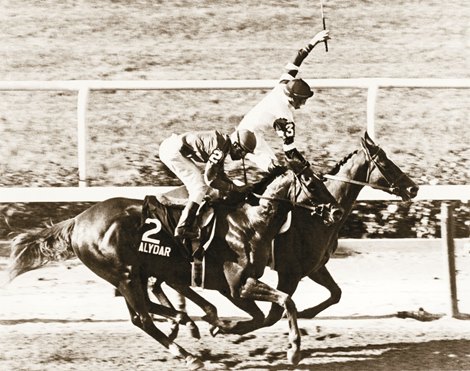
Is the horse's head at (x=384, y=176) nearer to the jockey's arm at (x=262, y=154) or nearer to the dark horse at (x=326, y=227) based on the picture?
the dark horse at (x=326, y=227)

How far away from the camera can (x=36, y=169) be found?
11852 mm

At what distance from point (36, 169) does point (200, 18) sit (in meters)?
4.73

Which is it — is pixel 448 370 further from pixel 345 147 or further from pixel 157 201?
pixel 345 147

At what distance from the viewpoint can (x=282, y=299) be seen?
293 inches

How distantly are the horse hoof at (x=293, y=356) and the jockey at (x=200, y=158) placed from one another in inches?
41.9

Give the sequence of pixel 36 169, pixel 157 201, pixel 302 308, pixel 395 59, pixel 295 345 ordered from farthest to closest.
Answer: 1. pixel 395 59
2. pixel 36 169
3. pixel 302 308
4. pixel 157 201
5. pixel 295 345

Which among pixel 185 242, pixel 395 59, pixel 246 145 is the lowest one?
pixel 185 242

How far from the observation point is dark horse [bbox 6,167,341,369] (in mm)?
7680

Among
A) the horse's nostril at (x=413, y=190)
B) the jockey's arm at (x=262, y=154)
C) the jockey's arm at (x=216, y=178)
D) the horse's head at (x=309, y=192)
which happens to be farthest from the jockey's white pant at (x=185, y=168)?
the horse's nostril at (x=413, y=190)

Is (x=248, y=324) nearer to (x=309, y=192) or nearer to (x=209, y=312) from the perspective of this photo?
(x=209, y=312)

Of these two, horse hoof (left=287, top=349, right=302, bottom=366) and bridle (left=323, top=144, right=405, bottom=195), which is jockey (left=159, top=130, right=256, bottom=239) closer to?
bridle (left=323, top=144, right=405, bottom=195)

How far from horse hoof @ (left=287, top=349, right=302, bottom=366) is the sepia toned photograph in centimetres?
6

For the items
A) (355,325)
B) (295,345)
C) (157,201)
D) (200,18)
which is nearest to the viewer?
(295,345)

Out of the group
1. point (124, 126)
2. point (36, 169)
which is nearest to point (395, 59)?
point (124, 126)
